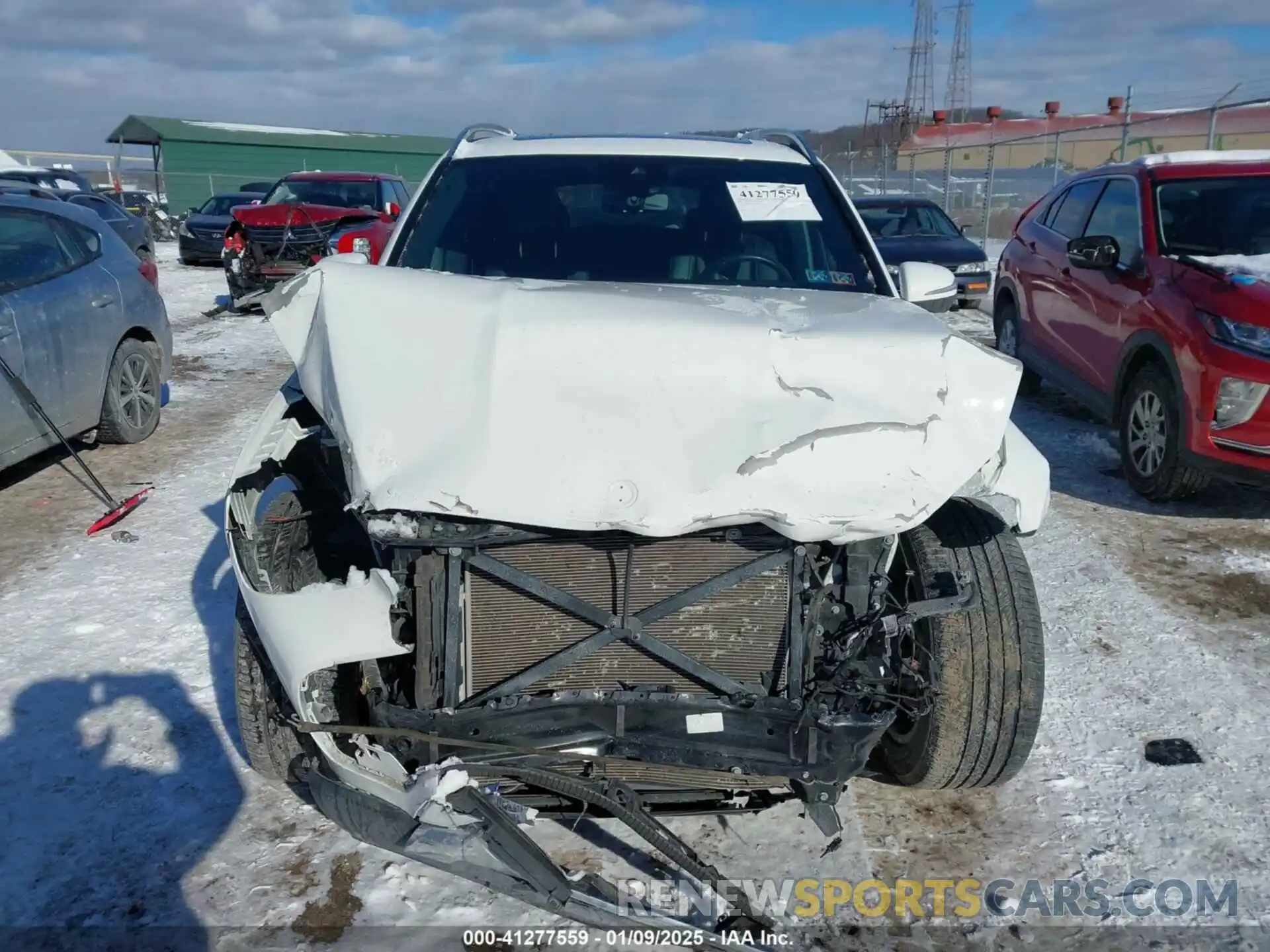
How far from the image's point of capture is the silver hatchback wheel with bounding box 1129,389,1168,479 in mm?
5582

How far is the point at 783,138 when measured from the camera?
15.3ft

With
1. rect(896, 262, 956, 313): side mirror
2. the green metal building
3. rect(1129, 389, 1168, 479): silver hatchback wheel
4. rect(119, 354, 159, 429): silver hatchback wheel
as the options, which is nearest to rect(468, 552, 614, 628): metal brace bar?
rect(896, 262, 956, 313): side mirror

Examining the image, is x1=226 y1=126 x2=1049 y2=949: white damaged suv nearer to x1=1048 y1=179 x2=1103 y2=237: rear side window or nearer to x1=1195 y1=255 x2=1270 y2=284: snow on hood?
x1=1195 y1=255 x2=1270 y2=284: snow on hood

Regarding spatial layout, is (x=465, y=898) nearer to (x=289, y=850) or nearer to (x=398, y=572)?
(x=289, y=850)

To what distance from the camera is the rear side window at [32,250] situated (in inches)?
226

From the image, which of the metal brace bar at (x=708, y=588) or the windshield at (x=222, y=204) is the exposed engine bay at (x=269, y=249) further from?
the metal brace bar at (x=708, y=588)

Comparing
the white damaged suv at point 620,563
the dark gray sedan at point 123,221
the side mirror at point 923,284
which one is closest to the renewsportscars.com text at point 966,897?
the white damaged suv at point 620,563

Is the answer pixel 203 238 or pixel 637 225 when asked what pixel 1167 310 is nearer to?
pixel 637 225

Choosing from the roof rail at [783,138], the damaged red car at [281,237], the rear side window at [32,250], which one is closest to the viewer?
the roof rail at [783,138]

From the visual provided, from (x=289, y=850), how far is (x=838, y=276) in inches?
101

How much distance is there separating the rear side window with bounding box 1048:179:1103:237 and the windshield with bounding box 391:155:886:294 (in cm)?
379

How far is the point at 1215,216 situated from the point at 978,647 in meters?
4.44

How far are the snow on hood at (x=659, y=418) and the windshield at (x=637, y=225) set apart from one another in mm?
1102

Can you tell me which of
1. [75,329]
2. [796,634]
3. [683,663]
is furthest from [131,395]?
[796,634]
